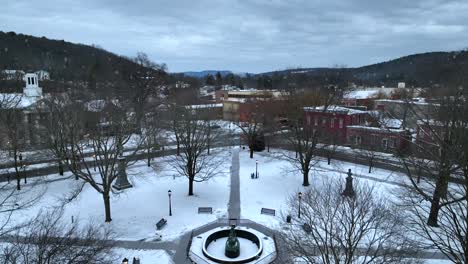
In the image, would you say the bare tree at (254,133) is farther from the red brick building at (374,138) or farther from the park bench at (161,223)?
the park bench at (161,223)

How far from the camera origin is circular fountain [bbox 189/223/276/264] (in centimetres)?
1440

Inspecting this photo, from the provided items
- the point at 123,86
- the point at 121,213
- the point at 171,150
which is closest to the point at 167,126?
the point at 171,150

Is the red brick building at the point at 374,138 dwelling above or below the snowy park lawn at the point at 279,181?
above

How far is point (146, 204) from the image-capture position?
20453 mm

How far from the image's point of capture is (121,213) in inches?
753

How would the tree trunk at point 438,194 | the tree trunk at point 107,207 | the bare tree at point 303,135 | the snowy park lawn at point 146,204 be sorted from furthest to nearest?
the bare tree at point 303,135, the tree trunk at point 107,207, the snowy park lawn at point 146,204, the tree trunk at point 438,194

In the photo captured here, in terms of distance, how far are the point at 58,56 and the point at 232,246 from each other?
126 metres

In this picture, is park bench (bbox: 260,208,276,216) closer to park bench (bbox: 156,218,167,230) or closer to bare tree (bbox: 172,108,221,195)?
bare tree (bbox: 172,108,221,195)

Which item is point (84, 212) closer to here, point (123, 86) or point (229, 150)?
point (229, 150)

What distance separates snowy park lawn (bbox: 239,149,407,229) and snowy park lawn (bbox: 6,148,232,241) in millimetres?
1683

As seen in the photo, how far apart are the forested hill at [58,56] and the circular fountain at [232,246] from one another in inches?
2912

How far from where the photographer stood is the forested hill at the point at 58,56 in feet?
290

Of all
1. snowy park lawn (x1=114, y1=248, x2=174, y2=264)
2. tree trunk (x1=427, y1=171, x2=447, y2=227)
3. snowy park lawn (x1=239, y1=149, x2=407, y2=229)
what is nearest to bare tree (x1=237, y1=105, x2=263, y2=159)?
snowy park lawn (x1=239, y1=149, x2=407, y2=229)

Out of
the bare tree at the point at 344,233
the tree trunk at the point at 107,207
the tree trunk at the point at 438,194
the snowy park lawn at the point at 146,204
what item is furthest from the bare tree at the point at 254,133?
the tree trunk at the point at 438,194
